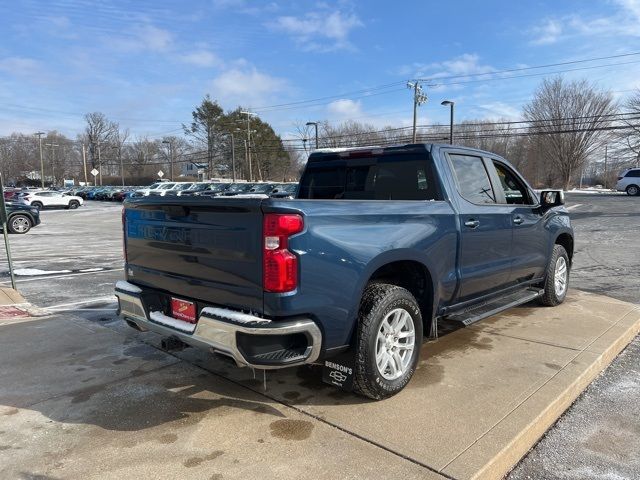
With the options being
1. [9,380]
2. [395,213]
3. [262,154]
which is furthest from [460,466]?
[262,154]

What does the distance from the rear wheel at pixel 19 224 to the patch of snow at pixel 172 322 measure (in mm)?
18212

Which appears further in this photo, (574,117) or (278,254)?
(574,117)

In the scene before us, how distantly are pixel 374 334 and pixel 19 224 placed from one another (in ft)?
64.8

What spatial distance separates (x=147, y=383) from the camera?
3.95m

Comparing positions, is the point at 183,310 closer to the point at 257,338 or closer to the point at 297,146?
the point at 257,338

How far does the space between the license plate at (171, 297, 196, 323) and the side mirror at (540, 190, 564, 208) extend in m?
4.10

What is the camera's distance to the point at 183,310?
348 cm

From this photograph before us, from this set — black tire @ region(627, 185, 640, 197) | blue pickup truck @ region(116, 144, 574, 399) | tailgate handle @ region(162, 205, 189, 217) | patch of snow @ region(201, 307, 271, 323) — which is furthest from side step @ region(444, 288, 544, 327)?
black tire @ region(627, 185, 640, 197)

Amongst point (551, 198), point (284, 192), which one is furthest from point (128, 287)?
point (551, 198)

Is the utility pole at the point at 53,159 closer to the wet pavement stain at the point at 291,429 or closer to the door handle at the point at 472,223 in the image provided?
the door handle at the point at 472,223

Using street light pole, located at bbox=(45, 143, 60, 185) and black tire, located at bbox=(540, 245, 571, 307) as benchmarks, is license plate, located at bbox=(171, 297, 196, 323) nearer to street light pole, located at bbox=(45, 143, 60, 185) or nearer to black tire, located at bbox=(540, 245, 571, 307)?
black tire, located at bbox=(540, 245, 571, 307)

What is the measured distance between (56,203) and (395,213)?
40894mm

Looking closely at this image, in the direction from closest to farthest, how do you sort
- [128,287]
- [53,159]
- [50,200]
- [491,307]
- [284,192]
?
[128,287] < [491,307] < [284,192] < [50,200] < [53,159]

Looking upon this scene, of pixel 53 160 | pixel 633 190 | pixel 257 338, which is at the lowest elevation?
pixel 257 338
